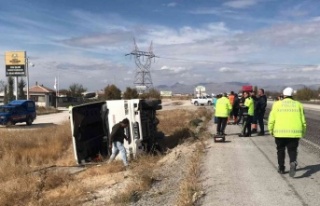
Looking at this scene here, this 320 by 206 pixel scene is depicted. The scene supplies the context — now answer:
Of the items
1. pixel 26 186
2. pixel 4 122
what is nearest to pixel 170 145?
pixel 26 186

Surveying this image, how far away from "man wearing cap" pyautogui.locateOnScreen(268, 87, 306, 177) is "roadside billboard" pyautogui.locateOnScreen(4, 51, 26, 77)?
2447 inches

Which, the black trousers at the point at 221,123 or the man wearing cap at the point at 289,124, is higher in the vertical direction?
the man wearing cap at the point at 289,124

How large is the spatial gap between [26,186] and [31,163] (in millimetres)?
7742

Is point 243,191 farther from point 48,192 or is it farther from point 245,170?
point 48,192

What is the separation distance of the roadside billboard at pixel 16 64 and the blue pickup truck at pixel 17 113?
989 inches

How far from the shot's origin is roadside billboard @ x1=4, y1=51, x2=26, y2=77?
67.8m

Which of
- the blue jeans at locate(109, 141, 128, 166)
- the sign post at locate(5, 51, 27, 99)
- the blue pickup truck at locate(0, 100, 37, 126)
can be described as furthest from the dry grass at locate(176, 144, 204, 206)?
the sign post at locate(5, 51, 27, 99)

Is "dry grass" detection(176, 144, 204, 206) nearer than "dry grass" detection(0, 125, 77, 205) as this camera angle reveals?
Yes

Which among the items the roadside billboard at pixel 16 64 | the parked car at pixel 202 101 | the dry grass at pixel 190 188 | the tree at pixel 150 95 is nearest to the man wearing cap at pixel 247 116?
the dry grass at pixel 190 188

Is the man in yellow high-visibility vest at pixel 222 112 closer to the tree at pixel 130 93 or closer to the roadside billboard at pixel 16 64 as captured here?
the roadside billboard at pixel 16 64

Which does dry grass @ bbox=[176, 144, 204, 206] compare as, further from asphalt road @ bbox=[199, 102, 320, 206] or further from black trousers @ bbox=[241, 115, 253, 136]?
black trousers @ bbox=[241, 115, 253, 136]

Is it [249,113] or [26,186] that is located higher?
[249,113]

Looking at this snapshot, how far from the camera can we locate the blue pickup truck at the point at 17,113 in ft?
136

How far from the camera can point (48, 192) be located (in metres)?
12.1
